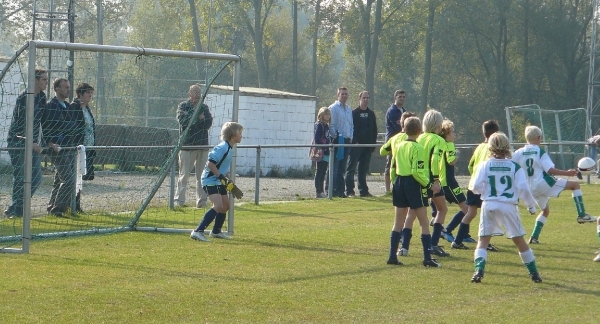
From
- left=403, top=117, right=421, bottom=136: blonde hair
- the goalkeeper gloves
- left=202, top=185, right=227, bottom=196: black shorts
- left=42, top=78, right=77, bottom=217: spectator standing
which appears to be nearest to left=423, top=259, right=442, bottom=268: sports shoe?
left=403, top=117, right=421, bottom=136: blonde hair

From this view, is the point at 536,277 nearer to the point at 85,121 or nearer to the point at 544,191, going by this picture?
the point at 544,191

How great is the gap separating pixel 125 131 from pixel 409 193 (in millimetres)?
6334

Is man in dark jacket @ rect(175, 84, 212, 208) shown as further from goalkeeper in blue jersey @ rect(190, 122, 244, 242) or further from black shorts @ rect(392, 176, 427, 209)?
black shorts @ rect(392, 176, 427, 209)

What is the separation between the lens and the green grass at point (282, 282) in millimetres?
7609

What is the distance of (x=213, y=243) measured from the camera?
12016 mm

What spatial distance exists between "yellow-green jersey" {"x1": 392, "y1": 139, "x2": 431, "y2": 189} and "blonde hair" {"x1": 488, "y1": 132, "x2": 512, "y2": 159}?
Answer: 97 centimetres

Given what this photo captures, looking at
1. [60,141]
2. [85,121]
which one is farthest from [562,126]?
[60,141]

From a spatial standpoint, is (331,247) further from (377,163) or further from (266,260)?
(377,163)

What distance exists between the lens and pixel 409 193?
1047 cm

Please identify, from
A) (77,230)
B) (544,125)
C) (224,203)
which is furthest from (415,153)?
(544,125)

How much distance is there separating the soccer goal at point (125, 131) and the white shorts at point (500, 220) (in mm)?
4243

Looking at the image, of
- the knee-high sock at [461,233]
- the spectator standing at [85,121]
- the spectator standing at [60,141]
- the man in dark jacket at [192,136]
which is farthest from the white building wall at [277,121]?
the knee-high sock at [461,233]

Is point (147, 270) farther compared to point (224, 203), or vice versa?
point (224, 203)

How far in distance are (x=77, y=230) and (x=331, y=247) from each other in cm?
349
